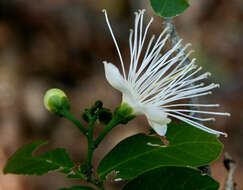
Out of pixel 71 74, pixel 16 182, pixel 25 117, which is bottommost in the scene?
pixel 16 182

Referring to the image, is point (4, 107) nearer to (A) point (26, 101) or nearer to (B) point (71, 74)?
(A) point (26, 101)

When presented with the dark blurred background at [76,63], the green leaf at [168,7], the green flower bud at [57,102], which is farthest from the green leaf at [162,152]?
the dark blurred background at [76,63]

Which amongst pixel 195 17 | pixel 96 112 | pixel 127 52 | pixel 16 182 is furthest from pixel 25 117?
pixel 96 112

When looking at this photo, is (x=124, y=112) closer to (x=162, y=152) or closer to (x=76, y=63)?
(x=162, y=152)

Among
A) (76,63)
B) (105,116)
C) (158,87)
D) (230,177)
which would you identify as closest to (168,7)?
(158,87)

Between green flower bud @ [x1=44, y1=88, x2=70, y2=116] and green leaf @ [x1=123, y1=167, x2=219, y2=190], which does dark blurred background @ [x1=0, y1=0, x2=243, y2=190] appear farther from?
green leaf @ [x1=123, y1=167, x2=219, y2=190]

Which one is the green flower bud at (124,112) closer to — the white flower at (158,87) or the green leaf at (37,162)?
the white flower at (158,87)
